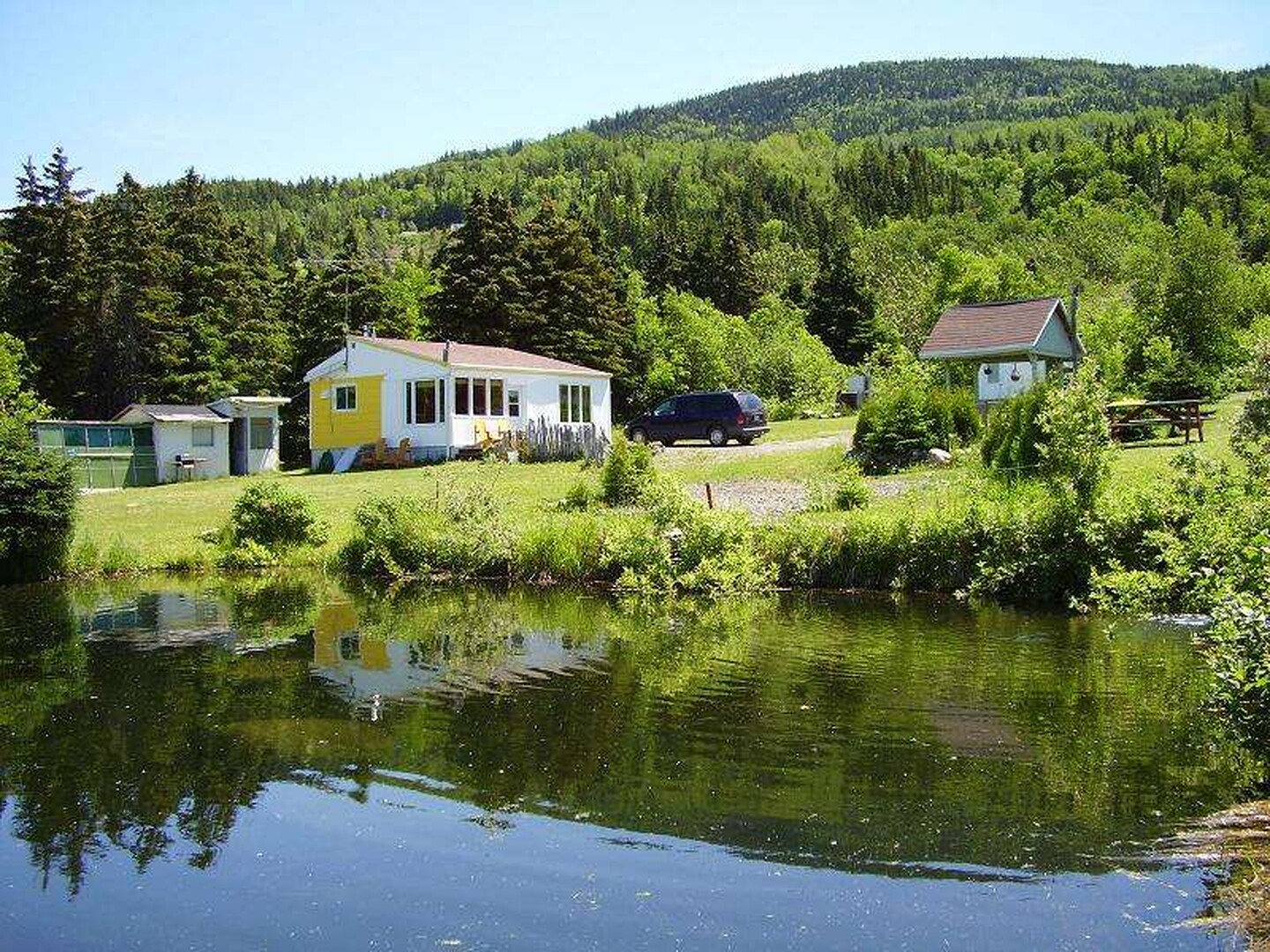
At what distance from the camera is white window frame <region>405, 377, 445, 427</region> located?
125 ft

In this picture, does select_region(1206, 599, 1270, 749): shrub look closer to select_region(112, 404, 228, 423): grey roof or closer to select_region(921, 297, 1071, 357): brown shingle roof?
select_region(921, 297, 1071, 357): brown shingle roof

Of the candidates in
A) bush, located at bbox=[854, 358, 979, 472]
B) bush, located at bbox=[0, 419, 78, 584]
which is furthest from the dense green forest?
bush, located at bbox=[0, 419, 78, 584]

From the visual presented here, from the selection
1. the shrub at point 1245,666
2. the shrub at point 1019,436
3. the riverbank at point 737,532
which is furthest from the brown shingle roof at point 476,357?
the shrub at point 1245,666

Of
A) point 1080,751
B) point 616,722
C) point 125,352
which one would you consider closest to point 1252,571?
point 1080,751

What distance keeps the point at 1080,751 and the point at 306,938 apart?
6686mm

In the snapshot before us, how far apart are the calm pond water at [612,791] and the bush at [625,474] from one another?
961cm

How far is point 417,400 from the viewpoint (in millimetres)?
39125

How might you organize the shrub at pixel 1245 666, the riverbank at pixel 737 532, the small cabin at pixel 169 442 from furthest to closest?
the small cabin at pixel 169 442 < the riverbank at pixel 737 532 < the shrub at pixel 1245 666

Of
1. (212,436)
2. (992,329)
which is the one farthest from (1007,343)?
(212,436)

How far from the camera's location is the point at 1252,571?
395 inches

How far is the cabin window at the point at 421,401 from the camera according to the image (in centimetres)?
3875

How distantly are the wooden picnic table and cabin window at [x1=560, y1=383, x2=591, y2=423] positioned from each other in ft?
61.3

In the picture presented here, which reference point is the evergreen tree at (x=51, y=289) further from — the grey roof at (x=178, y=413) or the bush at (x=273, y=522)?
the bush at (x=273, y=522)

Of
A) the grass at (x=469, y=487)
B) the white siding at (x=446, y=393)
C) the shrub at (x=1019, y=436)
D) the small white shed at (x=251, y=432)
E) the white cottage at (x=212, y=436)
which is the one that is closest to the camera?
the shrub at (x=1019, y=436)
